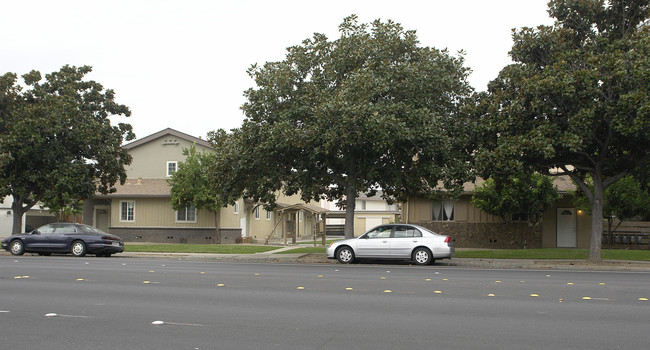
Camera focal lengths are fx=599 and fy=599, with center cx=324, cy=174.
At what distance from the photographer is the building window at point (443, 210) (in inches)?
1212

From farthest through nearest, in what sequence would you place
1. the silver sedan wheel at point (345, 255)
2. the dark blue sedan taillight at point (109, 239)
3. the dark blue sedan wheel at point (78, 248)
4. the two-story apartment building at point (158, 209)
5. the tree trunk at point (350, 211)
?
the two-story apartment building at point (158, 209) → the dark blue sedan taillight at point (109, 239) → the dark blue sedan wheel at point (78, 248) → the tree trunk at point (350, 211) → the silver sedan wheel at point (345, 255)

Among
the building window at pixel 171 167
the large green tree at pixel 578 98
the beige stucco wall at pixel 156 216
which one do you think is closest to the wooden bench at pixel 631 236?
the large green tree at pixel 578 98

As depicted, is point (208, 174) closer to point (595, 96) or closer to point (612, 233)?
point (595, 96)

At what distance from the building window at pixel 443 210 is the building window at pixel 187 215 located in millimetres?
14312

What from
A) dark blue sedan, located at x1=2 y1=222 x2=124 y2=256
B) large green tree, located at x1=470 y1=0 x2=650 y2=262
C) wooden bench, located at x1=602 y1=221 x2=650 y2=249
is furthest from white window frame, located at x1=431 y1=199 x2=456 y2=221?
dark blue sedan, located at x1=2 y1=222 x2=124 y2=256

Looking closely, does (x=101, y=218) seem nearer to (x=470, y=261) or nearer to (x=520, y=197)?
(x=520, y=197)

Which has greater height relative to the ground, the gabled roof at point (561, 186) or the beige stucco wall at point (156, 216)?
the gabled roof at point (561, 186)

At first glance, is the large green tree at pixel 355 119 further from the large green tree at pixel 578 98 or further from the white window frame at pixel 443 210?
the white window frame at pixel 443 210

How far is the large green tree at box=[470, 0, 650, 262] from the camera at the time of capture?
17406 mm

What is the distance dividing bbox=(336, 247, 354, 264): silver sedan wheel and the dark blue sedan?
9390 millimetres

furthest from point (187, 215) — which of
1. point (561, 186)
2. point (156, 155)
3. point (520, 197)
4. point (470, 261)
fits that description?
point (561, 186)

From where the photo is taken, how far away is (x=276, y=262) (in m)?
21.5

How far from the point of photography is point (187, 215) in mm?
36031

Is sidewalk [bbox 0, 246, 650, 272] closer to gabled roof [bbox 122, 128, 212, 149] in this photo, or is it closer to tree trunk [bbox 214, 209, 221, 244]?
tree trunk [bbox 214, 209, 221, 244]
